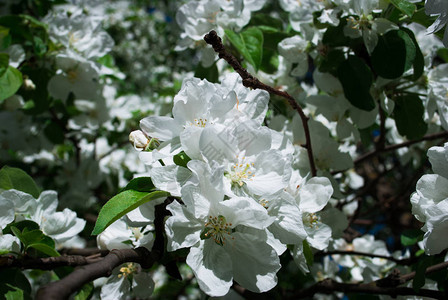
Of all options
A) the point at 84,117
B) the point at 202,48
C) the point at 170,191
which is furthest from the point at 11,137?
the point at 170,191

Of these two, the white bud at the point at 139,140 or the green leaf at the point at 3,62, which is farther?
the green leaf at the point at 3,62

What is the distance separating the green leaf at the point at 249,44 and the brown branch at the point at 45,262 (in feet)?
3.41

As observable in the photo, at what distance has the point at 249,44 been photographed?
176cm

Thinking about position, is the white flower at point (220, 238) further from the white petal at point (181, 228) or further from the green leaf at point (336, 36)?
the green leaf at point (336, 36)

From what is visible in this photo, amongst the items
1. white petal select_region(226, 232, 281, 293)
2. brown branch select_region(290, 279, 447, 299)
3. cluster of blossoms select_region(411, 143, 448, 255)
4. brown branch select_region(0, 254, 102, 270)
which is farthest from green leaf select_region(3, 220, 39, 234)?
cluster of blossoms select_region(411, 143, 448, 255)

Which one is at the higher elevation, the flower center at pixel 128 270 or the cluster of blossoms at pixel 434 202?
the cluster of blossoms at pixel 434 202

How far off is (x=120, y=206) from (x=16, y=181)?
Answer: 26.9 inches

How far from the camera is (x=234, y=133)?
1128 millimetres

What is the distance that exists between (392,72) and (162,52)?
6.46 meters

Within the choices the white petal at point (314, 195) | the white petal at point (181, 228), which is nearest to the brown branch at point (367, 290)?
the white petal at point (314, 195)

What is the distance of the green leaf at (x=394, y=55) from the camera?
5.10ft

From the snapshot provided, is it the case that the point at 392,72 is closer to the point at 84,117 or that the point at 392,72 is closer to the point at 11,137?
the point at 84,117

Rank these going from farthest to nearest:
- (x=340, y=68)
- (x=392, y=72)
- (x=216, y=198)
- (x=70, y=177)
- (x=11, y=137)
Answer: (x=70, y=177)
(x=11, y=137)
(x=340, y=68)
(x=392, y=72)
(x=216, y=198)

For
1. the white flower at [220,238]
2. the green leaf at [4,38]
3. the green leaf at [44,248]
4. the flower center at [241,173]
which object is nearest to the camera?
the white flower at [220,238]
